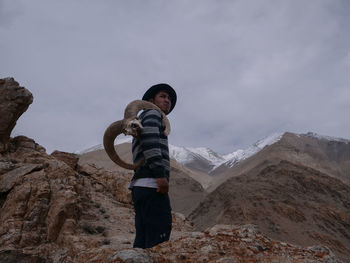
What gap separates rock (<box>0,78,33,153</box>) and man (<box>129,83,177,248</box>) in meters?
4.34

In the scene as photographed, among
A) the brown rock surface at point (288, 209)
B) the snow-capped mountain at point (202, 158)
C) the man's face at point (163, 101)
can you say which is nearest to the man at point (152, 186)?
the man's face at point (163, 101)

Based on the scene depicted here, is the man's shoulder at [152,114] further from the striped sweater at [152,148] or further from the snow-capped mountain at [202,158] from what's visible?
the snow-capped mountain at [202,158]

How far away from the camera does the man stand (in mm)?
2924

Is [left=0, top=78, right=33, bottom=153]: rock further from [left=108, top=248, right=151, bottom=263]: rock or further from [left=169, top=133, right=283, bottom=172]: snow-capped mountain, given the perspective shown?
[left=169, top=133, right=283, bottom=172]: snow-capped mountain

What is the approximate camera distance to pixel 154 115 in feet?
10.3

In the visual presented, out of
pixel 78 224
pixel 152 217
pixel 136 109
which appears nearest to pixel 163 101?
pixel 136 109

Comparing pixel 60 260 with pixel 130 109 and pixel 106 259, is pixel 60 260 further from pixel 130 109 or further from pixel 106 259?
pixel 130 109

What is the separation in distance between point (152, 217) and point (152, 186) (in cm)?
31

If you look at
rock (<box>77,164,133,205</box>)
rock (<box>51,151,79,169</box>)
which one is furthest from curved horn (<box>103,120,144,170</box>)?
rock (<box>51,151,79,169</box>)

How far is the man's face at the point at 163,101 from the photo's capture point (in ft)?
12.1

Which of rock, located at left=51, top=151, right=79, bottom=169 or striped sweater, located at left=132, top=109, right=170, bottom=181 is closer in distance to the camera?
striped sweater, located at left=132, top=109, right=170, bottom=181

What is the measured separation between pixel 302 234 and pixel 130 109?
39.5 ft

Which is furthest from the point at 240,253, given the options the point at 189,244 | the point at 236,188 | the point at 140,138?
the point at 236,188

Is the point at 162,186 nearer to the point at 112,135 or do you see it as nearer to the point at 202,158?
the point at 112,135
